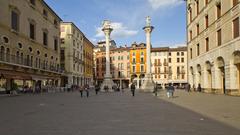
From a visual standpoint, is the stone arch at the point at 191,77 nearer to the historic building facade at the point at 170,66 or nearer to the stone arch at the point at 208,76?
the stone arch at the point at 208,76

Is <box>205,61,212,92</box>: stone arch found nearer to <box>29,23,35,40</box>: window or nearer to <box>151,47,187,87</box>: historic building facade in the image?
<box>29,23,35,40</box>: window

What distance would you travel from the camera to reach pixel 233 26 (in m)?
32.0

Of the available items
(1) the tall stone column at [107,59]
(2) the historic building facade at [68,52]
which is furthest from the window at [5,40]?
(2) the historic building facade at [68,52]

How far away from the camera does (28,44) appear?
50281 mm

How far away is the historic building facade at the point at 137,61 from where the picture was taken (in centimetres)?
11882

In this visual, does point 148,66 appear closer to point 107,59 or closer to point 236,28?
point 107,59

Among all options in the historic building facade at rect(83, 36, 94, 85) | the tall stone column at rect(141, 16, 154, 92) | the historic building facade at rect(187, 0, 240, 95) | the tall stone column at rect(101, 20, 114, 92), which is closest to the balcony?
the tall stone column at rect(101, 20, 114, 92)

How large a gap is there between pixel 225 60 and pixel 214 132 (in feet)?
84.2

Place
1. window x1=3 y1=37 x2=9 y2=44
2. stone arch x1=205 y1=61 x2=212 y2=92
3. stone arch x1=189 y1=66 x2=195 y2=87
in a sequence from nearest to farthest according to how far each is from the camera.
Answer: window x1=3 y1=37 x2=9 y2=44 → stone arch x1=205 y1=61 x2=212 y2=92 → stone arch x1=189 y1=66 x2=195 y2=87

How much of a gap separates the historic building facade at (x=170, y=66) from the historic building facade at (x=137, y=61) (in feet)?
15.3

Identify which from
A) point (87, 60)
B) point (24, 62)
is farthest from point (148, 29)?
point (87, 60)

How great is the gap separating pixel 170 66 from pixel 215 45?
78.2 metres

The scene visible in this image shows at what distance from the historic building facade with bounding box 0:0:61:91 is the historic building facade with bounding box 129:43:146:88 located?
175ft

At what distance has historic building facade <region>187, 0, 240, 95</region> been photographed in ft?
105
